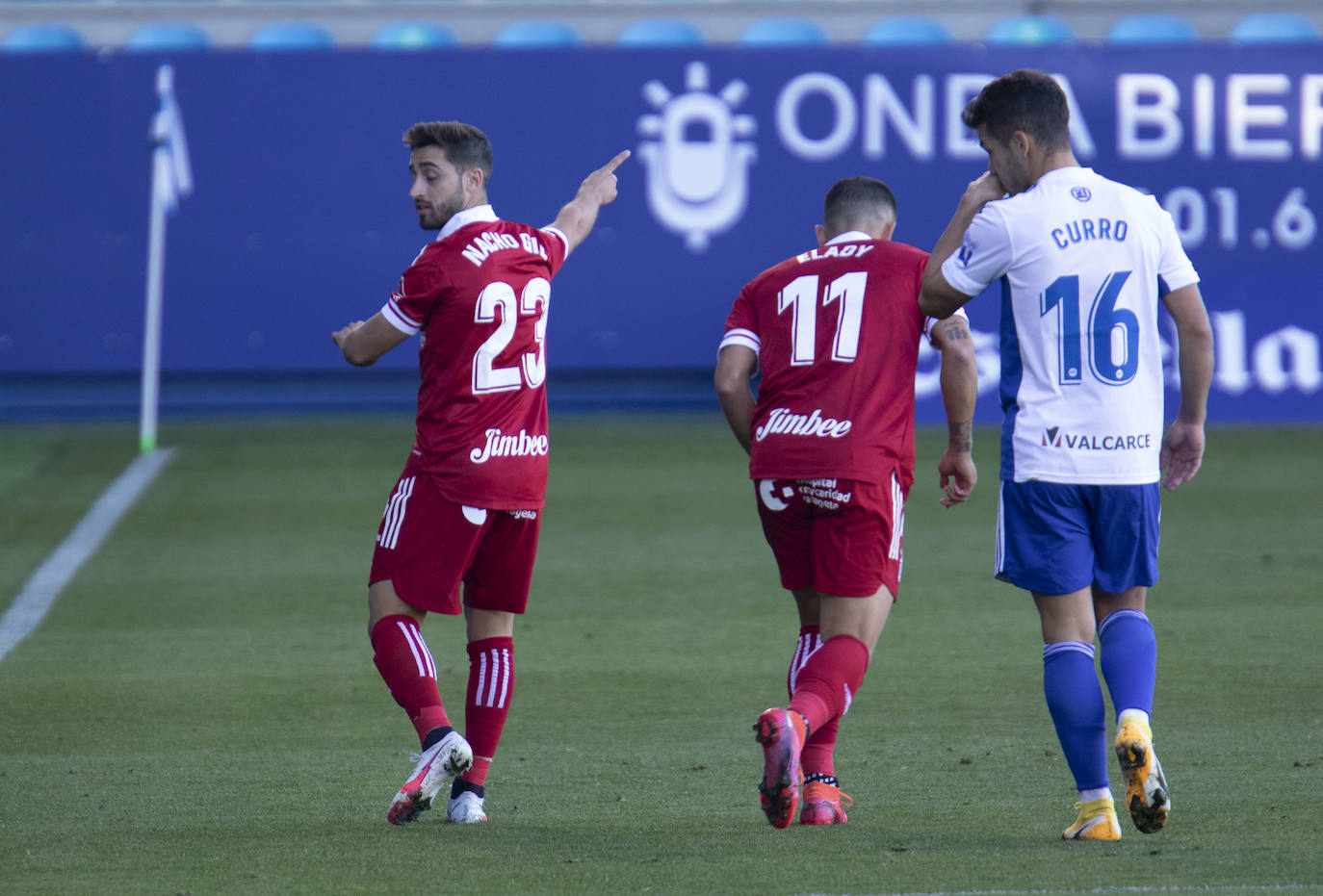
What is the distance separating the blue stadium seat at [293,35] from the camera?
15547mm

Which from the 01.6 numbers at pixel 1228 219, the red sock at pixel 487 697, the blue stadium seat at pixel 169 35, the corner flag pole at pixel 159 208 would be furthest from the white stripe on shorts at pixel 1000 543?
the blue stadium seat at pixel 169 35

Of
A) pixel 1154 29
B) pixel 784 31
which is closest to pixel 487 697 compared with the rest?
pixel 784 31

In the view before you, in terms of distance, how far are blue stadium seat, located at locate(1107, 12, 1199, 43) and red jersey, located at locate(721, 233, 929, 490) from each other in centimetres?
1259

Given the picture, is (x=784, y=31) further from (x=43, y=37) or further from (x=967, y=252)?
(x=967, y=252)

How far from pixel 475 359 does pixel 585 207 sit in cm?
69

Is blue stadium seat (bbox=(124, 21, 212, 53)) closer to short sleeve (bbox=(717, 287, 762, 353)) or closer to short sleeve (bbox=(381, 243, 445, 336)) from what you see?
short sleeve (bbox=(381, 243, 445, 336))

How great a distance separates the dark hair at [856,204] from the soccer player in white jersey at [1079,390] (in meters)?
0.51

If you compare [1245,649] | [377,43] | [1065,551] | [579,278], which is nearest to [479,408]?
[1065,551]

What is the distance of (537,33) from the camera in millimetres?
15602

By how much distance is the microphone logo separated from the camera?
13.2 metres

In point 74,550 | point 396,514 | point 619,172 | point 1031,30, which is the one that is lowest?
point 74,550

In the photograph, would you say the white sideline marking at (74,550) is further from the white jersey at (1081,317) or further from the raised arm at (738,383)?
the white jersey at (1081,317)

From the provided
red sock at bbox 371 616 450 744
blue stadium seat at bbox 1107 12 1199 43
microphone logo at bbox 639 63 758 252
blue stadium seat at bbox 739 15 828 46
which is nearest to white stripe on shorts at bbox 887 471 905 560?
red sock at bbox 371 616 450 744

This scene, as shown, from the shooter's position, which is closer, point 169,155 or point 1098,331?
point 1098,331
